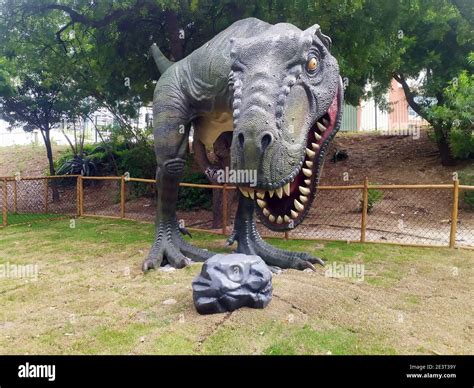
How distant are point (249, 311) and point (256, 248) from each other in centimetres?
180

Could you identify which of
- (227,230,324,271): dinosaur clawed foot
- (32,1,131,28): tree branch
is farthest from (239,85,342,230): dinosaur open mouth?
(32,1,131,28): tree branch

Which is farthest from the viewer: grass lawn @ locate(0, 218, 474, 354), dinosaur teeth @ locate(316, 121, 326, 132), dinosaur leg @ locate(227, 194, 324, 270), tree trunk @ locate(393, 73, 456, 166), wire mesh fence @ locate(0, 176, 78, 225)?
tree trunk @ locate(393, 73, 456, 166)

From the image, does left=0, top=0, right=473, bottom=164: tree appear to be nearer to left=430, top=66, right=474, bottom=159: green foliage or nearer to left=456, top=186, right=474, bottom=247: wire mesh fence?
left=430, top=66, right=474, bottom=159: green foliage

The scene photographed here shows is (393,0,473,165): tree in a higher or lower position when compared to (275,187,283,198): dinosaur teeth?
higher

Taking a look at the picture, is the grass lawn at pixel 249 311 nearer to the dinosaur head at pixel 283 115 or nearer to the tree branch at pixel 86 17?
the dinosaur head at pixel 283 115

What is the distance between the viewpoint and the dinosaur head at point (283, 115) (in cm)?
313

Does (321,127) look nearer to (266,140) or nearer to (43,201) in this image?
(266,140)

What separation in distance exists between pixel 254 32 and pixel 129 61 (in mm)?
4648

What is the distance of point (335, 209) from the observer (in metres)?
10.1

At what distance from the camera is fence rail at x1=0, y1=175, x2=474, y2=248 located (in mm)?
7312

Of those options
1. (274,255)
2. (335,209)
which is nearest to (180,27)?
(274,255)

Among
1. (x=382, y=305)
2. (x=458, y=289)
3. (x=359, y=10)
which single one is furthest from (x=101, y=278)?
(x=359, y=10)

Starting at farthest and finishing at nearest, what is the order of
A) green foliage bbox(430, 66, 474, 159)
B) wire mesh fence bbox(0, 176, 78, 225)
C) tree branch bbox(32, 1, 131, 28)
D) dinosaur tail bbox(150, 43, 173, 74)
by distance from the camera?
wire mesh fence bbox(0, 176, 78, 225), green foliage bbox(430, 66, 474, 159), tree branch bbox(32, 1, 131, 28), dinosaur tail bbox(150, 43, 173, 74)

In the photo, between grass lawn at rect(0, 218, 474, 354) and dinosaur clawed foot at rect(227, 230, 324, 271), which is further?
dinosaur clawed foot at rect(227, 230, 324, 271)
